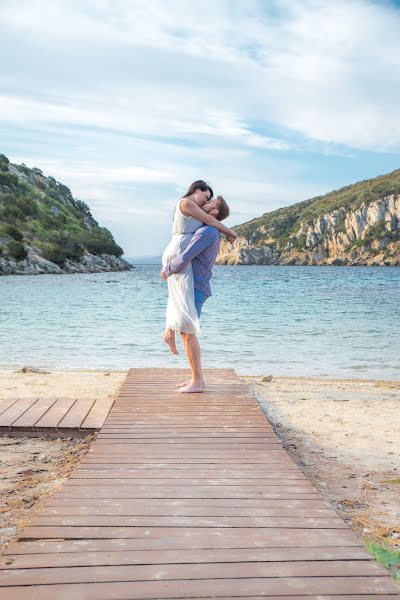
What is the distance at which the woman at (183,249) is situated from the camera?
6.37m

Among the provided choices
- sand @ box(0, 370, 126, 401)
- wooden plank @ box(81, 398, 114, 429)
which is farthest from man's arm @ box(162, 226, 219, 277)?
sand @ box(0, 370, 126, 401)

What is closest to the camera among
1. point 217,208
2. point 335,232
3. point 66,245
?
point 217,208

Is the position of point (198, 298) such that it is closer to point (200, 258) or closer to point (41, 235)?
point (200, 258)

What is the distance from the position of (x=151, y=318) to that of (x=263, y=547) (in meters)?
20.6

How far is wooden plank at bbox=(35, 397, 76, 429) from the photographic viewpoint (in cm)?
612

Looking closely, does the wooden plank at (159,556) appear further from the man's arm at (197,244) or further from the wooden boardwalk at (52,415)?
the man's arm at (197,244)

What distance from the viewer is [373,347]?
15914mm

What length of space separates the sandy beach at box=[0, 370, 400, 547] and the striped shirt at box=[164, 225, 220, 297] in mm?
1930

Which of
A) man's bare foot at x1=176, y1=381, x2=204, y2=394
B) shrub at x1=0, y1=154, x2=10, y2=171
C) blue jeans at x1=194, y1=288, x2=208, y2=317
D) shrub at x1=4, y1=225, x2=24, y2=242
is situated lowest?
man's bare foot at x1=176, y1=381, x2=204, y2=394

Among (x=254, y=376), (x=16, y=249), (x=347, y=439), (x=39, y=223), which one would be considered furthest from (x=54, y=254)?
(x=347, y=439)

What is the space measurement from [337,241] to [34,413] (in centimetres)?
11853

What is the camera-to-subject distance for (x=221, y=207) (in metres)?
6.43

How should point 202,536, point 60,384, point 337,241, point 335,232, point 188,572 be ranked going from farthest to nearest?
point 335,232 → point 337,241 → point 60,384 → point 202,536 → point 188,572

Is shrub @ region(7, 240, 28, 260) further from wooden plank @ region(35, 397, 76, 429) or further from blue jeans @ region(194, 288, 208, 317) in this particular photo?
blue jeans @ region(194, 288, 208, 317)
